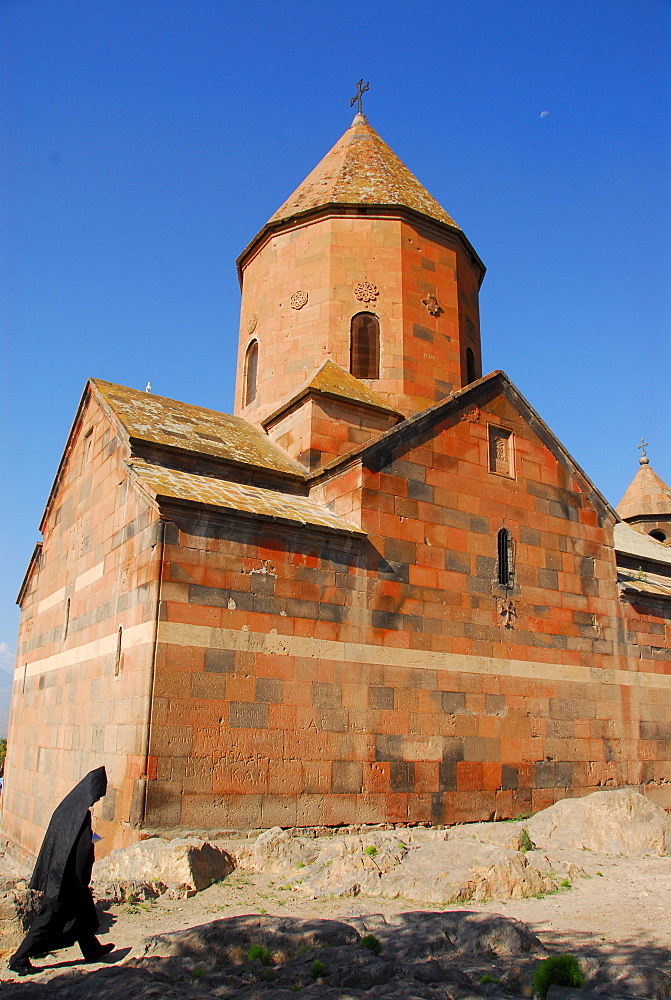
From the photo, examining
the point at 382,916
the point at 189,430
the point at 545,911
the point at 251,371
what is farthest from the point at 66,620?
the point at 545,911

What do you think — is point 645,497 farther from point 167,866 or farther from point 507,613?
point 167,866

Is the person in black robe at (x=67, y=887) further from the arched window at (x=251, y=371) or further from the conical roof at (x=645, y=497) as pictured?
the conical roof at (x=645, y=497)

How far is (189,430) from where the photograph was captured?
37.9ft

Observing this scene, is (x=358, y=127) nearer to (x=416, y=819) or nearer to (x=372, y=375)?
(x=372, y=375)

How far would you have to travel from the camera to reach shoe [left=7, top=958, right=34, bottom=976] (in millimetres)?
5039

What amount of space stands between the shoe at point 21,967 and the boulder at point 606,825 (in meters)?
6.44

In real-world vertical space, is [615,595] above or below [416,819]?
above

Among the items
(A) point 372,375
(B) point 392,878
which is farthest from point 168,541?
(A) point 372,375

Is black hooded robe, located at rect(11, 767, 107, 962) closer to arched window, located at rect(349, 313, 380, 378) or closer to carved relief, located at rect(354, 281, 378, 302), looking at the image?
arched window, located at rect(349, 313, 380, 378)

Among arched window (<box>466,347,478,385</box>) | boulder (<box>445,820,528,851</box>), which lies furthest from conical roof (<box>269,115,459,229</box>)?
boulder (<box>445,820,528,851</box>)

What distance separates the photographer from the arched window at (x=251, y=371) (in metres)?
15.2

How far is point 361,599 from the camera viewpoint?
9930mm

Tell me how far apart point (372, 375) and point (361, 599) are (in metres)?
5.48

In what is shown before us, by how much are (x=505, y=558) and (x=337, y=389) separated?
149 inches
